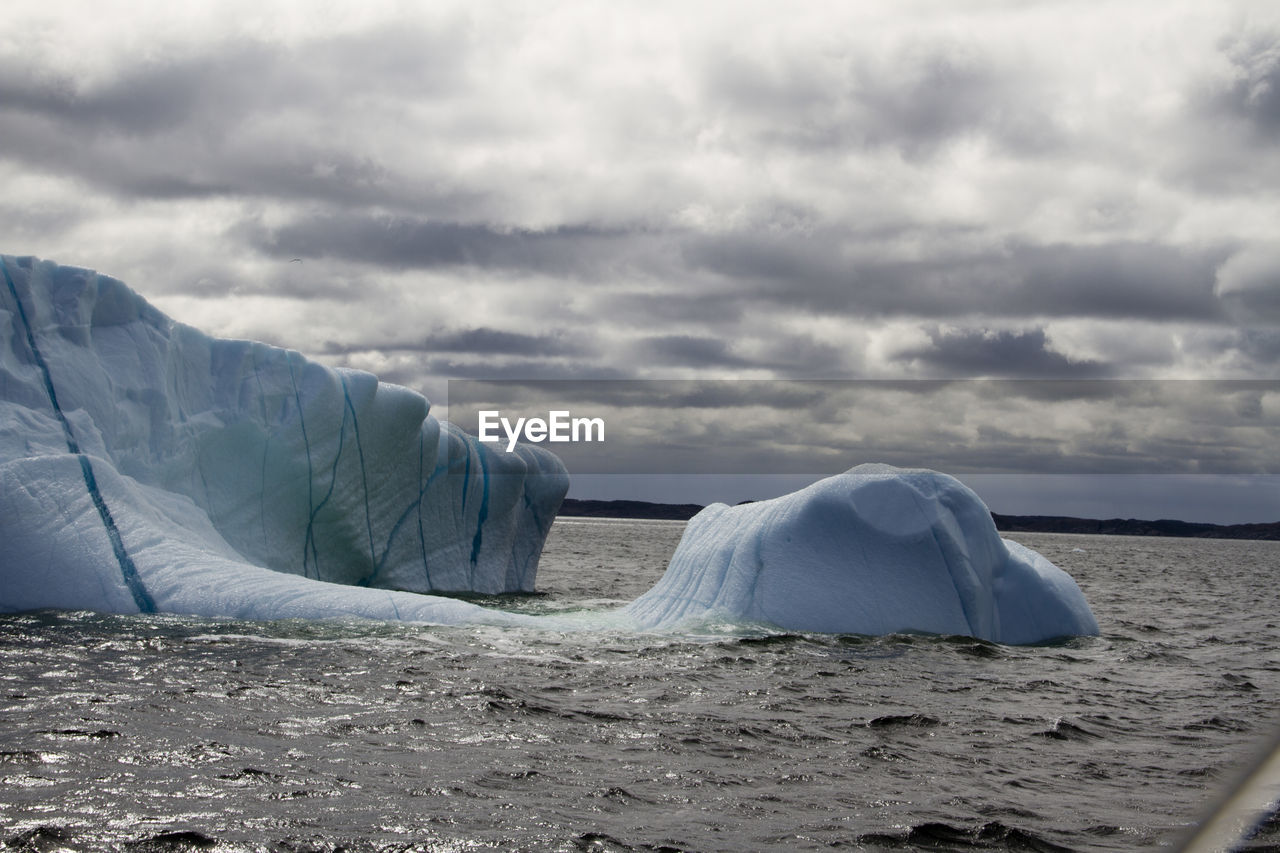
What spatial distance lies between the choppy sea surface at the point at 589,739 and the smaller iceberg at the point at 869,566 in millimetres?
586

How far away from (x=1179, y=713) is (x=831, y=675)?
2.67 meters

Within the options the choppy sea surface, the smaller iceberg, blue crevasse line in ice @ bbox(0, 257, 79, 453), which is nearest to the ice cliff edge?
blue crevasse line in ice @ bbox(0, 257, 79, 453)

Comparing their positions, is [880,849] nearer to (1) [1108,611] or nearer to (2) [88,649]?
(2) [88,649]

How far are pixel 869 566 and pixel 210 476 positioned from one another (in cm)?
832

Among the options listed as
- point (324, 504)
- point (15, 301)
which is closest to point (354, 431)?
point (324, 504)

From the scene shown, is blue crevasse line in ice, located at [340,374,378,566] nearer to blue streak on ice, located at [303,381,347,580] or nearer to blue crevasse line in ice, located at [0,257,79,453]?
blue streak on ice, located at [303,381,347,580]

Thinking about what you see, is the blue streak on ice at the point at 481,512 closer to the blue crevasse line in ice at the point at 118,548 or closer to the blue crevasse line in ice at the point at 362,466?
the blue crevasse line in ice at the point at 362,466

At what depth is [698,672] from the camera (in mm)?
8797

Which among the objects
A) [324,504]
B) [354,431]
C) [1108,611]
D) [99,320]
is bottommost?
[1108,611]

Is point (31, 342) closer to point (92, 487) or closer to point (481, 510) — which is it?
point (92, 487)

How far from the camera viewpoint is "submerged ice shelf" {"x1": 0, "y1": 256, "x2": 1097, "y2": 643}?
411 inches

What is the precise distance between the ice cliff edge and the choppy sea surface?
74 centimetres

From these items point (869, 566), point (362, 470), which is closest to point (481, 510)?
point (362, 470)

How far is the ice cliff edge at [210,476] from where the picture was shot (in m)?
10.4
